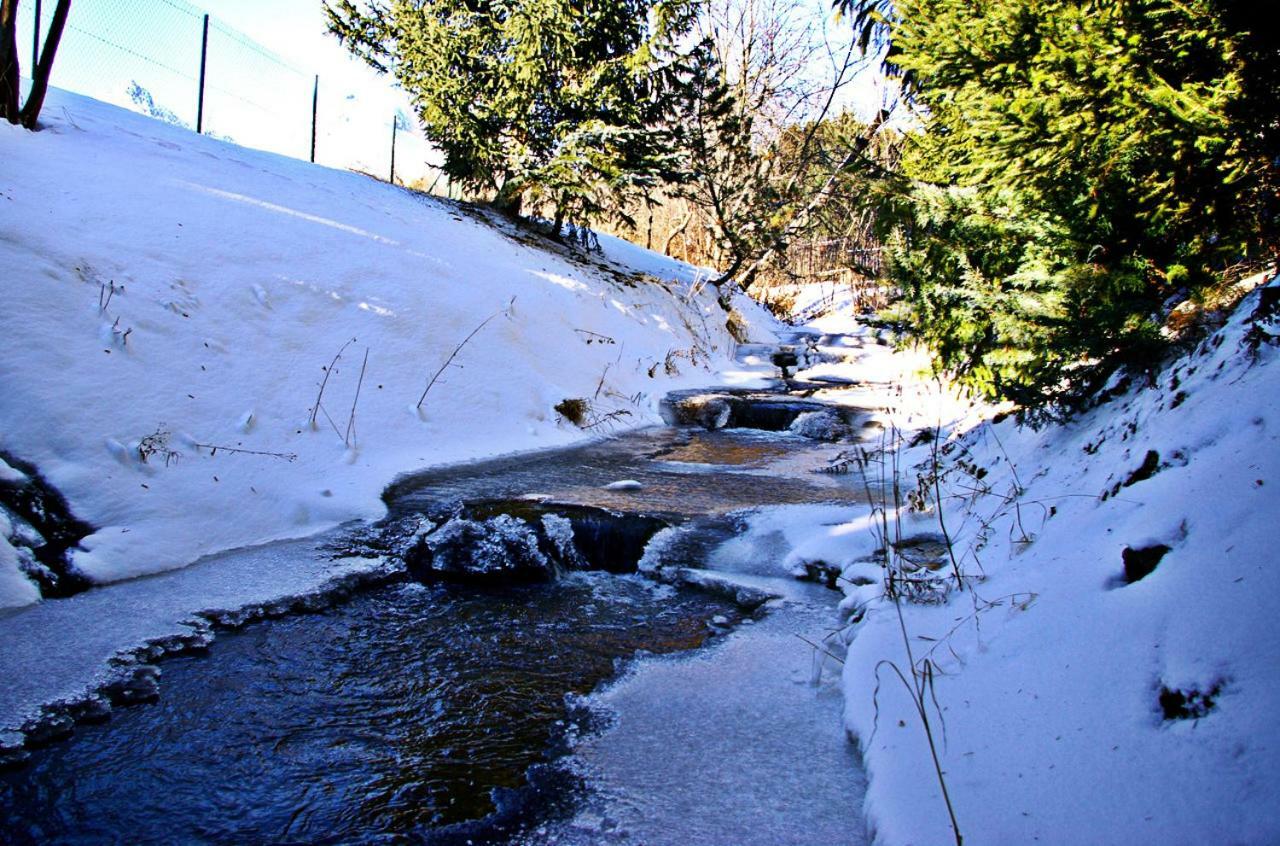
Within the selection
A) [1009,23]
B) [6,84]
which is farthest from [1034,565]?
[6,84]

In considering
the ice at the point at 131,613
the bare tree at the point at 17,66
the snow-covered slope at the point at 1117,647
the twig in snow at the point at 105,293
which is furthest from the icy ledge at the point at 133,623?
the bare tree at the point at 17,66

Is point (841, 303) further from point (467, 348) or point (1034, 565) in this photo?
point (1034, 565)

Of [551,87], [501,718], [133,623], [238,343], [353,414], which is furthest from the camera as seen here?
[551,87]

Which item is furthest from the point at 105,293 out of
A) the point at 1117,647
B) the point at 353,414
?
the point at 1117,647

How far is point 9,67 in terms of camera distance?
7.79 m

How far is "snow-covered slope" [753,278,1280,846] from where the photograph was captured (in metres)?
1.62

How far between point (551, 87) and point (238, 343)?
8.23 metres

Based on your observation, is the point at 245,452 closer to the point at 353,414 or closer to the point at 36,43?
the point at 353,414

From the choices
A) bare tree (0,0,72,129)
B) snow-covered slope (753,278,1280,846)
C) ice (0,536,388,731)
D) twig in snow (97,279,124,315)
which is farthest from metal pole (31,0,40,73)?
snow-covered slope (753,278,1280,846)

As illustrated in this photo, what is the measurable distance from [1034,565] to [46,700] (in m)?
3.77

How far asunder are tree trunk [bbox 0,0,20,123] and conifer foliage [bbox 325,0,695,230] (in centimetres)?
607

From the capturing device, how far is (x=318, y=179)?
37.8 ft

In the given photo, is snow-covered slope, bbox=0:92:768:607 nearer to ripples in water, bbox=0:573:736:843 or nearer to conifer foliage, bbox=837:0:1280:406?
ripples in water, bbox=0:573:736:843

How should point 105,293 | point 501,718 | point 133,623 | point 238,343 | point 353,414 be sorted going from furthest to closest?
point 353,414, point 238,343, point 105,293, point 133,623, point 501,718
